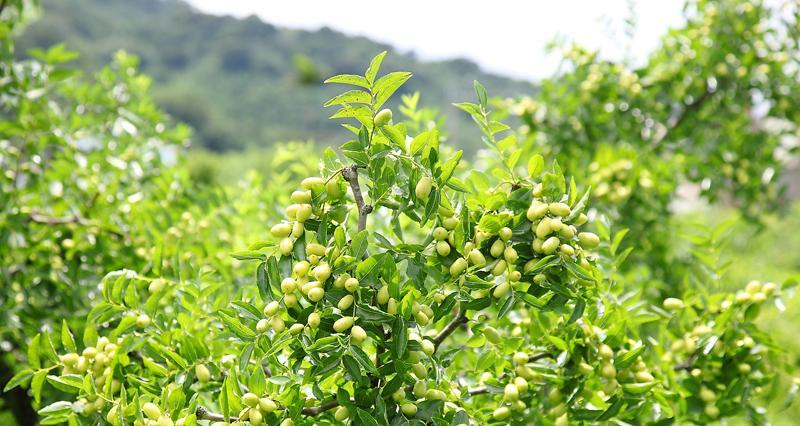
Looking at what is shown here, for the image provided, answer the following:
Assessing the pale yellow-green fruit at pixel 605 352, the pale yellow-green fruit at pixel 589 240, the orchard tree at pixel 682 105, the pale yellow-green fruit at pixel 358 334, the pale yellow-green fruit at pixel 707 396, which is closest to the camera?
the pale yellow-green fruit at pixel 358 334

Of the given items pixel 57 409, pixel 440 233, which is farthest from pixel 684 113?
pixel 57 409

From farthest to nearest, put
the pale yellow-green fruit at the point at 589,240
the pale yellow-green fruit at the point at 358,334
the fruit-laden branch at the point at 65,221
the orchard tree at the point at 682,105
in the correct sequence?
the orchard tree at the point at 682,105 < the fruit-laden branch at the point at 65,221 < the pale yellow-green fruit at the point at 589,240 < the pale yellow-green fruit at the point at 358,334

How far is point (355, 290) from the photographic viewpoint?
2.45 feet

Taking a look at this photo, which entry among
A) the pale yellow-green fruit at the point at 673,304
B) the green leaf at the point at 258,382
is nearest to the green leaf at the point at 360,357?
the green leaf at the point at 258,382

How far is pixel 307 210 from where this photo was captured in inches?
29.8

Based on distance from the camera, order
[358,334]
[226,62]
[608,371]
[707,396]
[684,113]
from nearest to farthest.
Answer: [358,334] → [608,371] → [707,396] → [684,113] → [226,62]

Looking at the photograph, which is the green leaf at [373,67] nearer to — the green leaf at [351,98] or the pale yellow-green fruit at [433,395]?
the green leaf at [351,98]

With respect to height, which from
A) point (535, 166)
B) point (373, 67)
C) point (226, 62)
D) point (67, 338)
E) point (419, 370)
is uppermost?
point (373, 67)

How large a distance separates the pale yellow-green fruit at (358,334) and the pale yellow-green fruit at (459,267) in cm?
14

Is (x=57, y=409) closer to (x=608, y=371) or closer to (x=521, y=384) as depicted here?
(x=521, y=384)

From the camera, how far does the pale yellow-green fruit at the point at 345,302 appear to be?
2.39ft

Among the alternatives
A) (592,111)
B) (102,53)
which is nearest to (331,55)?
(102,53)

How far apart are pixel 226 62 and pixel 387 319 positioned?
1343 inches

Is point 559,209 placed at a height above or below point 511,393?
above
